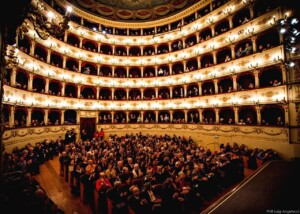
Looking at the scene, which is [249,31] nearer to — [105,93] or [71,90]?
[105,93]

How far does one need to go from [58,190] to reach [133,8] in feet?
80.7

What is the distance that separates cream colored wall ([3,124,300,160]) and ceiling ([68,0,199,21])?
54.6 feet

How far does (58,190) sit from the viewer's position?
7.49 meters

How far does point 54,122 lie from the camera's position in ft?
57.6

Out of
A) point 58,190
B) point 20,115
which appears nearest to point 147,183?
point 58,190

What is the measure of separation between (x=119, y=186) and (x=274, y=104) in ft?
45.0

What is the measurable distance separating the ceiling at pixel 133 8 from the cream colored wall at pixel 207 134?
54.6 ft

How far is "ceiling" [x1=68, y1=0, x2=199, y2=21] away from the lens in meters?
21.5

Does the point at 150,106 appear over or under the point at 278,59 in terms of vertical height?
under

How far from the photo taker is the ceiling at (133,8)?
70.5 feet

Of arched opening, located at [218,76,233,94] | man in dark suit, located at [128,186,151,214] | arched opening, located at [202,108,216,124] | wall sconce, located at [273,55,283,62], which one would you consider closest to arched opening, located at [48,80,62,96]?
man in dark suit, located at [128,186,151,214]

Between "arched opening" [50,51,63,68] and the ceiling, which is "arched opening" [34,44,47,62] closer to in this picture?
"arched opening" [50,51,63,68]

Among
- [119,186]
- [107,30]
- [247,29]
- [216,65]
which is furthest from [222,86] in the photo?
[107,30]

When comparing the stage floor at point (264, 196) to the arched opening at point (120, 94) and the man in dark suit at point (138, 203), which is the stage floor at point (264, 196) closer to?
the man in dark suit at point (138, 203)
